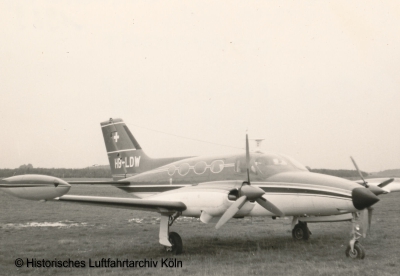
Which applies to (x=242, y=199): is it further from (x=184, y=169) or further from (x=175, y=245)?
(x=184, y=169)

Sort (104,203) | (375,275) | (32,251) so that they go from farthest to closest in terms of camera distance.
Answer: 1. (32,251)
2. (104,203)
3. (375,275)

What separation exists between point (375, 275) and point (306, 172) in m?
3.30

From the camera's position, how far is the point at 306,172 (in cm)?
1029

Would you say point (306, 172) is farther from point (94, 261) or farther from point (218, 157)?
point (94, 261)

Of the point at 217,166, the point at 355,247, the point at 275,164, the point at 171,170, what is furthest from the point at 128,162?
the point at 355,247

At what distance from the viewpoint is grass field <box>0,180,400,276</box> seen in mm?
8320

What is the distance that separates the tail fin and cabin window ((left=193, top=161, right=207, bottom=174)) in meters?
3.70

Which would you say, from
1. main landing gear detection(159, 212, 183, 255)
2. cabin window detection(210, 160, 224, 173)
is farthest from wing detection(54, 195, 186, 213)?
cabin window detection(210, 160, 224, 173)

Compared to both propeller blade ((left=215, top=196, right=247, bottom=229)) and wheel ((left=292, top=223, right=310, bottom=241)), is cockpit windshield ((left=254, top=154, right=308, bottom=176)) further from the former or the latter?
wheel ((left=292, top=223, right=310, bottom=241))

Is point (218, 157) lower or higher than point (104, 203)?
higher


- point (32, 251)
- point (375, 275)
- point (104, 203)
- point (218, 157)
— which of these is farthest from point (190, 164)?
point (375, 275)

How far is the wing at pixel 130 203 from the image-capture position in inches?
381

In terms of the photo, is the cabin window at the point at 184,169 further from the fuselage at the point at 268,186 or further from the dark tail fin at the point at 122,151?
the dark tail fin at the point at 122,151

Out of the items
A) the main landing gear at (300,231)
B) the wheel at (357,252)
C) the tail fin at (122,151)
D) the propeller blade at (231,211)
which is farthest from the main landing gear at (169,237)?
the tail fin at (122,151)
